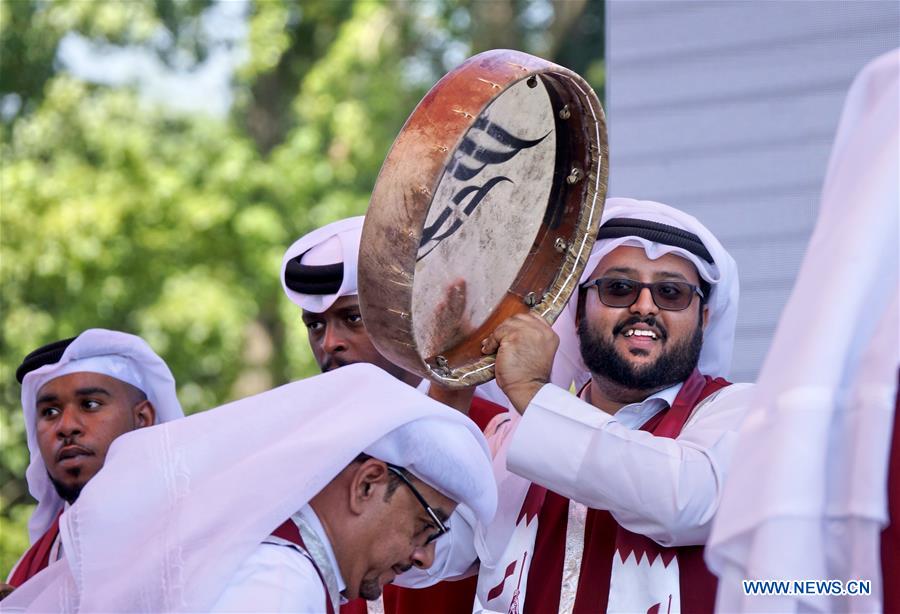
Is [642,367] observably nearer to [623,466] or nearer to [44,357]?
[623,466]

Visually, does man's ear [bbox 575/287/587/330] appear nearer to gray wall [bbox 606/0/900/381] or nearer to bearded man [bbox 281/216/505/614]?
bearded man [bbox 281/216/505/614]

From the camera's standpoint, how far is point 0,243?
1066 centimetres

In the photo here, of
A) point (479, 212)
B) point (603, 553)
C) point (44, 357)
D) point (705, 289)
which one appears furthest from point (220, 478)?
point (44, 357)

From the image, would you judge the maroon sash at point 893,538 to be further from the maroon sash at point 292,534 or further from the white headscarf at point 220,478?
the maroon sash at point 292,534

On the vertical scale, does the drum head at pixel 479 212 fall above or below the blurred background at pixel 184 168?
below

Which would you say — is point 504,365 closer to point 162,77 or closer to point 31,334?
point 31,334

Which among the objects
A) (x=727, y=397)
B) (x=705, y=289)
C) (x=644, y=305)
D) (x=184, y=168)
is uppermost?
(x=184, y=168)

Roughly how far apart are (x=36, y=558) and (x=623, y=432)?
7.25 ft

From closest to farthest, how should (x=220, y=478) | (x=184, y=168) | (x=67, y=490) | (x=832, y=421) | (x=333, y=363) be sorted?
(x=832, y=421) < (x=220, y=478) < (x=333, y=363) < (x=67, y=490) < (x=184, y=168)

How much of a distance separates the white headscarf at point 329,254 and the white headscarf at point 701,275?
2.21ft

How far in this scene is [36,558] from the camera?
4266 mm

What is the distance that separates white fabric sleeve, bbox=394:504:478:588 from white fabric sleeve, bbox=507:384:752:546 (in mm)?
211

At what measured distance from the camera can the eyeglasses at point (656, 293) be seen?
3414 mm

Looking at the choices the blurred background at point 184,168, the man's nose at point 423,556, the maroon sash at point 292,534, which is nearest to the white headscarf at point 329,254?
the man's nose at point 423,556
